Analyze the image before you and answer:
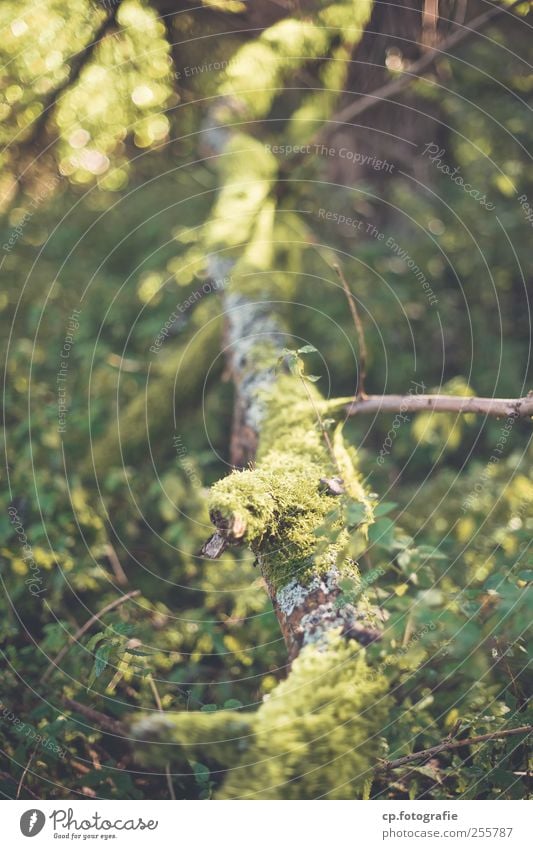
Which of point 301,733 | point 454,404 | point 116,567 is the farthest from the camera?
point 116,567

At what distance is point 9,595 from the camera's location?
312 cm

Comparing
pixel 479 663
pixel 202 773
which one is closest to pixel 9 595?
pixel 202 773

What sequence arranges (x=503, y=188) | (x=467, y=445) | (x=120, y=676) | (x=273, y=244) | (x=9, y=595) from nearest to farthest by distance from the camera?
(x=120, y=676) → (x=9, y=595) → (x=273, y=244) → (x=467, y=445) → (x=503, y=188)

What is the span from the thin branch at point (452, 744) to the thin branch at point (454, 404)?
106cm

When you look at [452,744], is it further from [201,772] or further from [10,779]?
[10,779]

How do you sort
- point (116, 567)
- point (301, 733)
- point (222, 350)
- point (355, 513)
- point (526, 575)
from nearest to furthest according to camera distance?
1. point (301, 733)
2. point (355, 513)
3. point (526, 575)
4. point (116, 567)
5. point (222, 350)

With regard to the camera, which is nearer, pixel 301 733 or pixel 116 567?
pixel 301 733

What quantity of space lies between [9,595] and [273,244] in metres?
2.73

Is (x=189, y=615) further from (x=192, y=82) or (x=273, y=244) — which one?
(x=192, y=82)

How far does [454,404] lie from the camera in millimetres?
2396

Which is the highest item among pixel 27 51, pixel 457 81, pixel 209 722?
pixel 457 81
